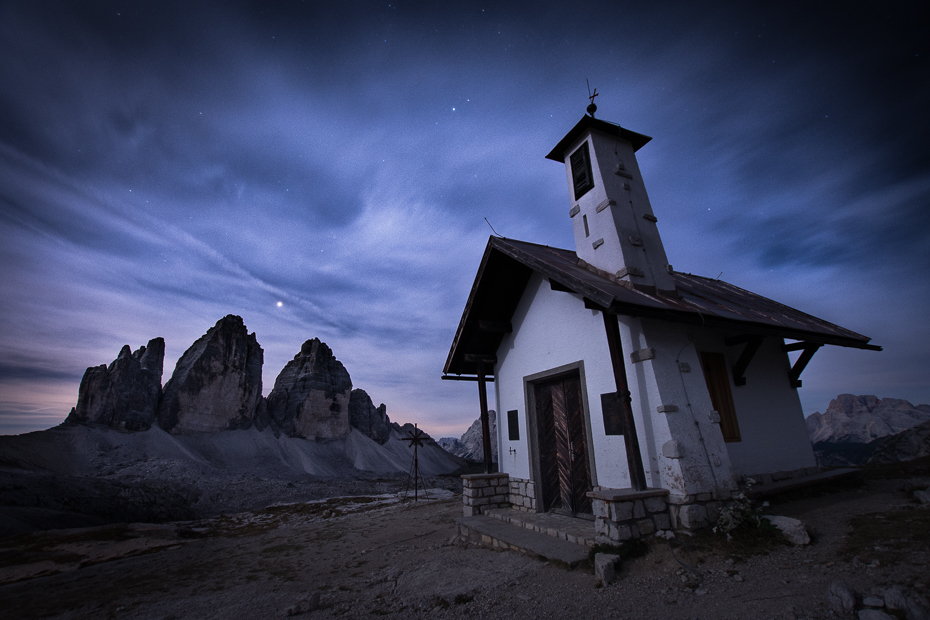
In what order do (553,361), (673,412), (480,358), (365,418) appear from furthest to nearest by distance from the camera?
(365,418) < (480,358) < (553,361) < (673,412)

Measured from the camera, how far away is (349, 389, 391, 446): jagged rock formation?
240 feet

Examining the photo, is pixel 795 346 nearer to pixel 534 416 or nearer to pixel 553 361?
pixel 553 361

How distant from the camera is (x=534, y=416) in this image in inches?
351

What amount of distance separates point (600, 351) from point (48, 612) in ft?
35.1

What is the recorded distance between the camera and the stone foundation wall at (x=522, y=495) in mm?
8508

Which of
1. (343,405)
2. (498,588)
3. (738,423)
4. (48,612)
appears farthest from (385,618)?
(343,405)

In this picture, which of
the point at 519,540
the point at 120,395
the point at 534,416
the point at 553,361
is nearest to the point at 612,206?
the point at 553,361

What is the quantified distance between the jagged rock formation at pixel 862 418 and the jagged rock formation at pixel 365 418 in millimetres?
106604

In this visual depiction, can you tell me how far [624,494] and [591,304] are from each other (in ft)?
10.2

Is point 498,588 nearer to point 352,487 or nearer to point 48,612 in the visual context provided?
point 48,612

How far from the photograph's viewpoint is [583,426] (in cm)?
765

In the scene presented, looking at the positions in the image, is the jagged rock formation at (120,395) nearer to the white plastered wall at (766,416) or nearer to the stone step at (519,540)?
the stone step at (519,540)

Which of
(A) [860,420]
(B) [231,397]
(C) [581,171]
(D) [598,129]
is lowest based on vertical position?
(A) [860,420]

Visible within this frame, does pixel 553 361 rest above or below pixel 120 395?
below
